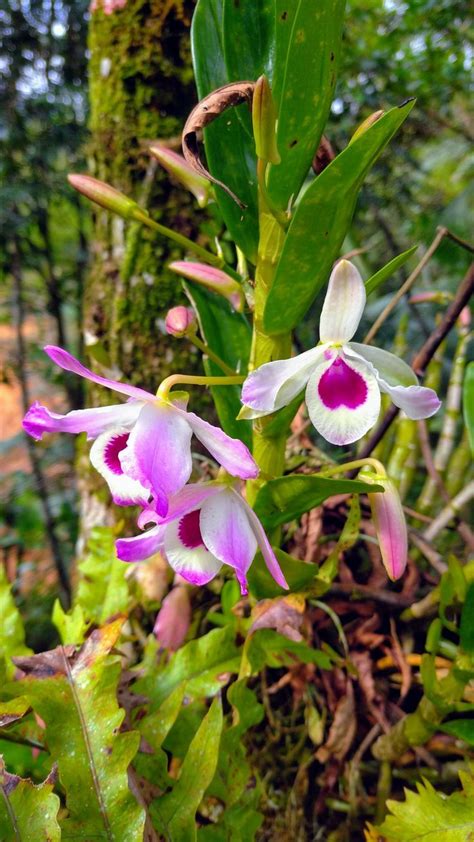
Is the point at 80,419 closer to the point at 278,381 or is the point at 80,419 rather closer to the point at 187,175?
the point at 278,381

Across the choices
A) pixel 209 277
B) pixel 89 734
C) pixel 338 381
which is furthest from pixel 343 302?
pixel 89 734

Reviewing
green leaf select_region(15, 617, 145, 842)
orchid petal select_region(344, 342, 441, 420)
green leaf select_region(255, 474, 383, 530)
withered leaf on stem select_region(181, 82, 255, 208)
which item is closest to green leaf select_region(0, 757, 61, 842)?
green leaf select_region(15, 617, 145, 842)

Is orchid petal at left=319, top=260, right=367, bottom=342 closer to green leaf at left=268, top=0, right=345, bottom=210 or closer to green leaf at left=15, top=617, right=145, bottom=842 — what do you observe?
green leaf at left=268, top=0, right=345, bottom=210

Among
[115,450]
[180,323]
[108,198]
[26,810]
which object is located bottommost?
[26,810]

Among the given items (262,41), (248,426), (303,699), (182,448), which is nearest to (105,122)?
(262,41)

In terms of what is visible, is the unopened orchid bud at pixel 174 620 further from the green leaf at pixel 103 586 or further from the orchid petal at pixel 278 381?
the orchid petal at pixel 278 381

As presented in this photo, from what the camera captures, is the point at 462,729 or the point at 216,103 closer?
the point at 216,103

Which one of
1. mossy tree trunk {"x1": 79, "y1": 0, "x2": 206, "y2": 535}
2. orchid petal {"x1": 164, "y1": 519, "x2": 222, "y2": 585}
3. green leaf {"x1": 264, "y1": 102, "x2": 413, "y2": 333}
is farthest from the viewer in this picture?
mossy tree trunk {"x1": 79, "y1": 0, "x2": 206, "y2": 535}
